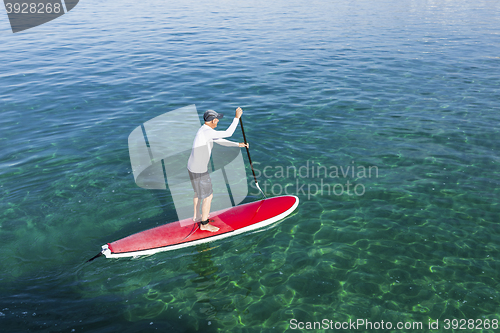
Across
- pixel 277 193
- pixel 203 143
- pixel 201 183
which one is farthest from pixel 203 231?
pixel 277 193

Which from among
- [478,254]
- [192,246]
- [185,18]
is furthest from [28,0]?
[478,254]

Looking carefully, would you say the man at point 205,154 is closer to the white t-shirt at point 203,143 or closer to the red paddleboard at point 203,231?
the white t-shirt at point 203,143

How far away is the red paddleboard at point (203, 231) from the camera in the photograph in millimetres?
7594

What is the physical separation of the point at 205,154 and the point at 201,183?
70 centimetres

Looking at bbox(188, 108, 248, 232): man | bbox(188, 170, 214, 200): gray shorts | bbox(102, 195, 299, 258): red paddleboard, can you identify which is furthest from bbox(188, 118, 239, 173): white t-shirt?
bbox(102, 195, 299, 258): red paddleboard

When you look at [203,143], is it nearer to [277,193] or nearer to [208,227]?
[208,227]

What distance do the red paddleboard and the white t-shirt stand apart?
1.63 meters

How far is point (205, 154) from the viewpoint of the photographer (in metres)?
7.35

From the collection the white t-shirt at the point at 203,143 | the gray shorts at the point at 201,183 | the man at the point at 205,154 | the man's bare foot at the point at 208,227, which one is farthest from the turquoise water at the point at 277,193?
the white t-shirt at the point at 203,143

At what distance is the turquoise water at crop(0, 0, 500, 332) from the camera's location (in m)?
6.48

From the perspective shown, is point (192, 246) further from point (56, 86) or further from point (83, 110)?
point (56, 86)

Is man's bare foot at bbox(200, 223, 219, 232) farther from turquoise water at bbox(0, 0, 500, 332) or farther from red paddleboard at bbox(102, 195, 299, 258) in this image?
turquoise water at bbox(0, 0, 500, 332)

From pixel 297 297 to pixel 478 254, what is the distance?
14.0 feet

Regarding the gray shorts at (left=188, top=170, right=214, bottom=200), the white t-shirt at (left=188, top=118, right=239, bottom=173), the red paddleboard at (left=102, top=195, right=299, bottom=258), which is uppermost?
the white t-shirt at (left=188, top=118, right=239, bottom=173)
